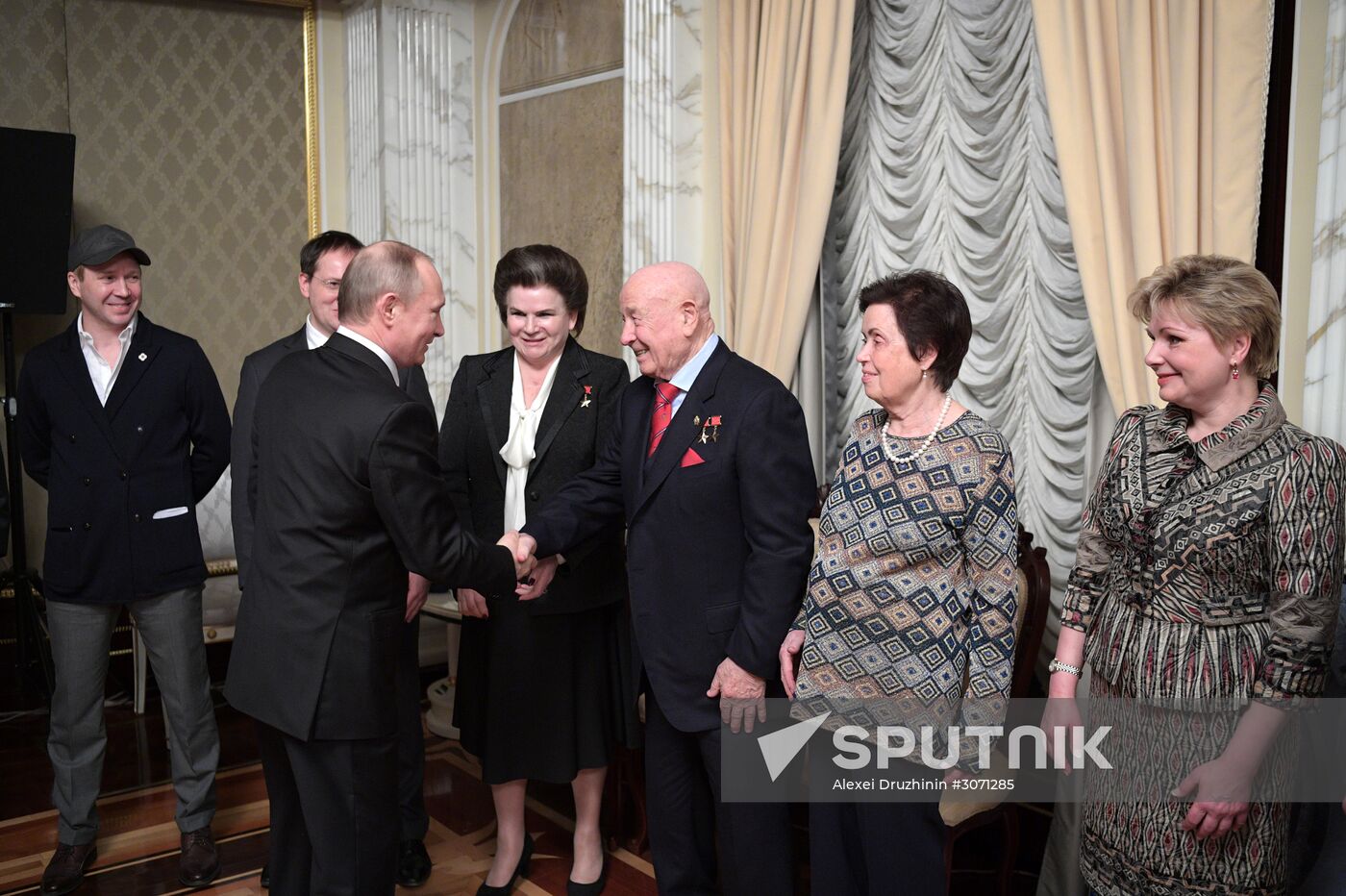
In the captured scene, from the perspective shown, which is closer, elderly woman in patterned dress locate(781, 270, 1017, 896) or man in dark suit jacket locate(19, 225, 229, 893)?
elderly woman in patterned dress locate(781, 270, 1017, 896)

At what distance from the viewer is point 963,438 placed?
2.28 m

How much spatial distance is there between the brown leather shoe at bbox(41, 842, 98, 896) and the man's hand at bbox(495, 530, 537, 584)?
1.74 metres

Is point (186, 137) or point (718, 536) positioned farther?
point (186, 137)

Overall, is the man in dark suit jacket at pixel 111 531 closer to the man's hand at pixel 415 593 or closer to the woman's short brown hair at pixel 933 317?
the man's hand at pixel 415 593

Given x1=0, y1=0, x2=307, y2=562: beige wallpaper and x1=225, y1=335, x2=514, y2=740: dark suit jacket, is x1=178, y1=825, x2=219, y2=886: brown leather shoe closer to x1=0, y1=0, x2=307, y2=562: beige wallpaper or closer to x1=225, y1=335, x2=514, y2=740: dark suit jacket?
x1=225, y1=335, x2=514, y2=740: dark suit jacket

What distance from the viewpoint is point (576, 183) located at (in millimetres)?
5180

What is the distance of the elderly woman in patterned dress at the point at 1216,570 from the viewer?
1962 millimetres

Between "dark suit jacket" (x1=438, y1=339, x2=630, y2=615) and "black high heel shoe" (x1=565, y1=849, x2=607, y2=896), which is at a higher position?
"dark suit jacket" (x1=438, y1=339, x2=630, y2=615)

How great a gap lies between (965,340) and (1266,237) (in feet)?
3.79

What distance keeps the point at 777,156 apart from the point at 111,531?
250 centimetres

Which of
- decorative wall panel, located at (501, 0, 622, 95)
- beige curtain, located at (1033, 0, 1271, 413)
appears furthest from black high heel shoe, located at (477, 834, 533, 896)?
decorative wall panel, located at (501, 0, 622, 95)

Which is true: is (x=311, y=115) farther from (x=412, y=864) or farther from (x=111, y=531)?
(x=412, y=864)

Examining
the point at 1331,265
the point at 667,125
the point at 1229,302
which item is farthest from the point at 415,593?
the point at 1331,265

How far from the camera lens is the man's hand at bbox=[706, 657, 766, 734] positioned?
255cm
